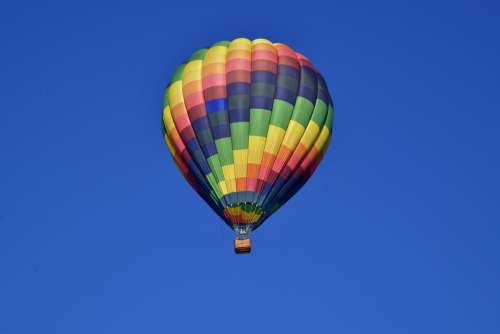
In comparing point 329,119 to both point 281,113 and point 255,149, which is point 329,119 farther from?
point 255,149

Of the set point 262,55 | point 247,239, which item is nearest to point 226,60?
point 262,55

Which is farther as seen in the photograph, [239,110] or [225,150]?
[239,110]

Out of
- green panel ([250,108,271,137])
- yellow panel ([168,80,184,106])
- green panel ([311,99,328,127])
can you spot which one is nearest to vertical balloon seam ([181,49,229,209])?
yellow panel ([168,80,184,106])

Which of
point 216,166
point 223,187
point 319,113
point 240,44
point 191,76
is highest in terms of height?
point 240,44

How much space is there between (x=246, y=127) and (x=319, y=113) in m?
2.55

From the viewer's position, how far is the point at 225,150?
55.7 meters

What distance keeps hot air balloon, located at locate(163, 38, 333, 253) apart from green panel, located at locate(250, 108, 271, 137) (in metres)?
0.03

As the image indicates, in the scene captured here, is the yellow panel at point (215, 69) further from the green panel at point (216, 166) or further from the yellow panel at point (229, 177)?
the yellow panel at point (229, 177)

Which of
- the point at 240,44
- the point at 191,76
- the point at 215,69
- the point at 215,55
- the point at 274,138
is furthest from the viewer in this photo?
the point at 240,44

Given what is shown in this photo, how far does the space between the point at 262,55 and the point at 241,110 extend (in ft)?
7.67

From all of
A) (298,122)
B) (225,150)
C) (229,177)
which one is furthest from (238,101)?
(229,177)

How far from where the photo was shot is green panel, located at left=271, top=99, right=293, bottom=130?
55969 mm

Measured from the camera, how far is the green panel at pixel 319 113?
5684cm

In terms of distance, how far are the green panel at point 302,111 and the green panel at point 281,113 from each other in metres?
0.21
